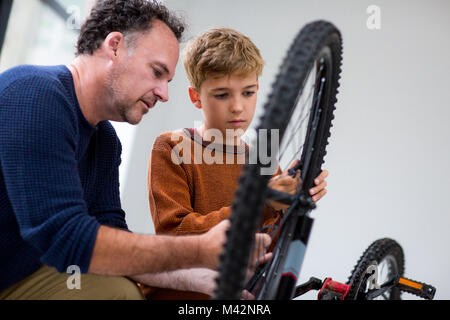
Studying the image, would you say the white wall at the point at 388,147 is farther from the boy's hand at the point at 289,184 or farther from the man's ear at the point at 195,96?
the boy's hand at the point at 289,184

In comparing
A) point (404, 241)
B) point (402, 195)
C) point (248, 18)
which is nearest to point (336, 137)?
point (402, 195)

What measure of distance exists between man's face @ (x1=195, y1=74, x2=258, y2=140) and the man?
157 millimetres

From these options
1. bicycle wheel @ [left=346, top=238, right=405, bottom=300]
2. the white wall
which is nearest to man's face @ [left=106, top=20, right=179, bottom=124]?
bicycle wheel @ [left=346, top=238, right=405, bottom=300]

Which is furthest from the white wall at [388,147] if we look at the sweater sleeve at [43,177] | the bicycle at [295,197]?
the sweater sleeve at [43,177]

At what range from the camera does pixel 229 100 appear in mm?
1003

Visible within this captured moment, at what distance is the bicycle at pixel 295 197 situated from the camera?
43 cm

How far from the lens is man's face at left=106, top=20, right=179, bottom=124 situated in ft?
2.66

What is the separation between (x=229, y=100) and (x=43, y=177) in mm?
526

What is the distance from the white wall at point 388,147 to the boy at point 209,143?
4.22ft

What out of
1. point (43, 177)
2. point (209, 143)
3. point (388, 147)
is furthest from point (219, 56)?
point (388, 147)

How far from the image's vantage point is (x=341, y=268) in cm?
213

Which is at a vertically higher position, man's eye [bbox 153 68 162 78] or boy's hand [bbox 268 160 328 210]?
man's eye [bbox 153 68 162 78]

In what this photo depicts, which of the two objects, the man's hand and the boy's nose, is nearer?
the man's hand

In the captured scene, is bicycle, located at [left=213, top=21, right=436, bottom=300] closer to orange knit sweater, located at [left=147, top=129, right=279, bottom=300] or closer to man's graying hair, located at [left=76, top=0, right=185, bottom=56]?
orange knit sweater, located at [left=147, top=129, right=279, bottom=300]
